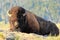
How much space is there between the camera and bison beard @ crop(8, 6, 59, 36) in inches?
619

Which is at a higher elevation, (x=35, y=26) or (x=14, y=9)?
(x=14, y=9)

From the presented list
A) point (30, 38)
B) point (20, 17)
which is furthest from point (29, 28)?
point (30, 38)

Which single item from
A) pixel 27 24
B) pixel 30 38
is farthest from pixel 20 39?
pixel 27 24

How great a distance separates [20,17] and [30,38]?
661cm

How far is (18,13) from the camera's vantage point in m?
16.0

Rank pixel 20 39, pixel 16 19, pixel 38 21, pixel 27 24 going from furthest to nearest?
1. pixel 38 21
2. pixel 27 24
3. pixel 16 19
4. pixel 20 39

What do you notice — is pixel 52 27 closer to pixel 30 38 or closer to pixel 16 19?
pixel 16 19

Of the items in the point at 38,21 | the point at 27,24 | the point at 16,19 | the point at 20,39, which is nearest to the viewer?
the point at 20,39

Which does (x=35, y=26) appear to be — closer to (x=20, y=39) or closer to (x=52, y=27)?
(x=52, y=27)

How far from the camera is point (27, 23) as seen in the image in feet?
56.4

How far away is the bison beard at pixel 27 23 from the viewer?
51.5 feet

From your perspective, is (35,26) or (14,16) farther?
(35,26)

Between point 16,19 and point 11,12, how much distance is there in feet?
2.74

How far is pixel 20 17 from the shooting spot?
16109mm
